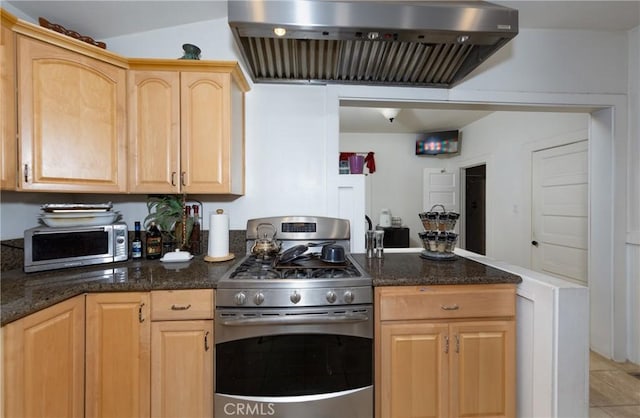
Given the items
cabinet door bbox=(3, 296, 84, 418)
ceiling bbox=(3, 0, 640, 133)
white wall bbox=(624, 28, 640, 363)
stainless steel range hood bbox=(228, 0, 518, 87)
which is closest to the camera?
cabinet door bbox=(3, 296, 84, 418)

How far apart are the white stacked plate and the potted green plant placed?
0.24 meters

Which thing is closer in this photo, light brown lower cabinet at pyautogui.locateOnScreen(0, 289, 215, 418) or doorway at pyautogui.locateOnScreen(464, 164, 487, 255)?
light brown lower cabinet at pyautogui.locateOnScreen(0, 289, 215, 418)

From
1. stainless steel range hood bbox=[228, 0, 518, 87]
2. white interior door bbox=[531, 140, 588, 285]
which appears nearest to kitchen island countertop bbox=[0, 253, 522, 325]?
stainless steel range hood bbox=[228, 0, 518, 87]

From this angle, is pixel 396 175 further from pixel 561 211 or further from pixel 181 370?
pixel 181 370

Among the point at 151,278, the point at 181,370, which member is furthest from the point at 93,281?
→ the point at 181,370

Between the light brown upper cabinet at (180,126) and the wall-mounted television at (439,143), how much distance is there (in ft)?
12.3

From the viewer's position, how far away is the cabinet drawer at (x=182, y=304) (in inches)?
49.4

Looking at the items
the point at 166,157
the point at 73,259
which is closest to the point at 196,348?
the point at 73,259

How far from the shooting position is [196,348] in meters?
1.26

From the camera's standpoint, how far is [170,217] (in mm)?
1770

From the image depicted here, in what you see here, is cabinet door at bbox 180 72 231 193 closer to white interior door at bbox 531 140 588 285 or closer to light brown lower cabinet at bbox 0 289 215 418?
light brown lower cabinet at bbox 0 289 215 418

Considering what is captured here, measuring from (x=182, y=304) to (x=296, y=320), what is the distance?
562 mm

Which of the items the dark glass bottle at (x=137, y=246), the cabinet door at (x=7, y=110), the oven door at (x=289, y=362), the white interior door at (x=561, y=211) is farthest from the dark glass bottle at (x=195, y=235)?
the white interior door at (x=561, y=211)

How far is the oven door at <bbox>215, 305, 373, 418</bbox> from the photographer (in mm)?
1242
